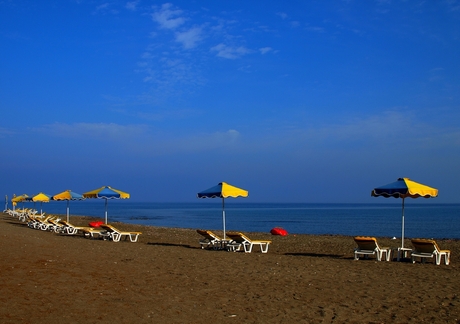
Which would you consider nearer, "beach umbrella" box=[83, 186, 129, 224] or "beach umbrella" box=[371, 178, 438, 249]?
"beach umbrella" box=[371, 178, 438, 249]

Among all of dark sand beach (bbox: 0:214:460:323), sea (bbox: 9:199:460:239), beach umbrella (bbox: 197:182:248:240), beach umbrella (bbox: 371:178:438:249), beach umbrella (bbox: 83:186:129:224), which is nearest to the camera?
dark sand beach (bbox: 0:214:460:323)

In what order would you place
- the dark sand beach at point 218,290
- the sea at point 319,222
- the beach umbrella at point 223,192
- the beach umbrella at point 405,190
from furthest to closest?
1. the sea at point 319,222
2. the beach umbrella at point 223,192
3. the beach umbrella at point 405,190
4. the dark sand beach at point 218,290

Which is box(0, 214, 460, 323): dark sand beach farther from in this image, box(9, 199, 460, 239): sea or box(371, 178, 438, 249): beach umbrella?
box(9, 199, 460, 239): sea

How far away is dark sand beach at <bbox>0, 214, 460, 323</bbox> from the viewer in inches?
234

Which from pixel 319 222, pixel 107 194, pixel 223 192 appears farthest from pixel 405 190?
pixel 319 222

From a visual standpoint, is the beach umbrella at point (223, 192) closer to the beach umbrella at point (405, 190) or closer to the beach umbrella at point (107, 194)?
the beach umbrella at point (405, 190)

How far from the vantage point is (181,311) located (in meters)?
6.14

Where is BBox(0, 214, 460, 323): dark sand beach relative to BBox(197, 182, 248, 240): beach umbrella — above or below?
below

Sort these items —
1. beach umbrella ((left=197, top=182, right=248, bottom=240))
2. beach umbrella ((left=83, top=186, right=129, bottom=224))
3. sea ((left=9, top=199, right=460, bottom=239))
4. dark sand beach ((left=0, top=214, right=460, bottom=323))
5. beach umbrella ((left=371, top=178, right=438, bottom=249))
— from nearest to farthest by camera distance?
dark sand beach ((left=0, top=214, right=460, bottom=323)) → beach umbrella ((left=371, top=178, right=438, bottom=249)) → beach umbrella ((left=197, top=182, right=248, bottom=240)) → beach umbrella ((left=83, top=186, right=129, bottom=224)) → sea ((left=9, top=199, right=460, bottom=239))

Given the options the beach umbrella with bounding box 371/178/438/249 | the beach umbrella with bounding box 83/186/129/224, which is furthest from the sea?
the beach umbrella with bounding box 371/178/438/249

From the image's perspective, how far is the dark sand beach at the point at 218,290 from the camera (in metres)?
5.93

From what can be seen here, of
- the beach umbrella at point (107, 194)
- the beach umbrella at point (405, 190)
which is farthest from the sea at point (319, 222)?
the beach umbrella at point (405, 190)

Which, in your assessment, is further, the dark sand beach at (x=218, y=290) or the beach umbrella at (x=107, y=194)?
the beach umbrella at (x=107, y=194)

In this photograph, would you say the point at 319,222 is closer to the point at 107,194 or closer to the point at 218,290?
the point at 107,194
